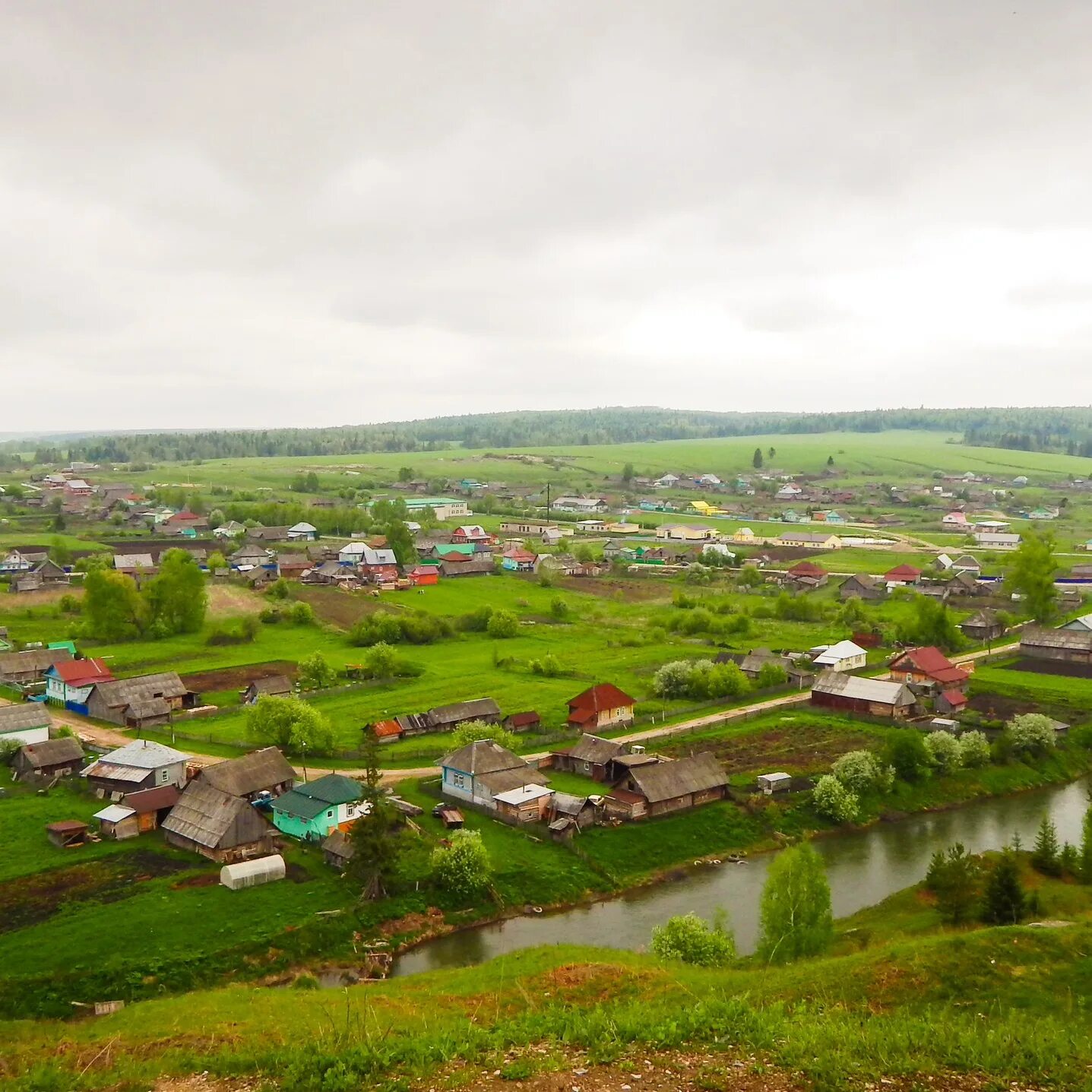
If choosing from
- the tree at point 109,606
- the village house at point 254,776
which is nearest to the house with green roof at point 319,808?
the village house at point 254,776

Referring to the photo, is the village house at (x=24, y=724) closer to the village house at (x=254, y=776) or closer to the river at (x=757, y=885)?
the village house at (x=254, y=776)

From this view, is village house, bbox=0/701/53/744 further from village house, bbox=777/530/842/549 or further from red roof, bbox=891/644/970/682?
village house, bbox=777/530/842/549

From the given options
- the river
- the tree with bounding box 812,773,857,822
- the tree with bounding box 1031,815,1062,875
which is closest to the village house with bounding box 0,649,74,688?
the river

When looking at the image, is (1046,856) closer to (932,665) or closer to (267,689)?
(932,665)

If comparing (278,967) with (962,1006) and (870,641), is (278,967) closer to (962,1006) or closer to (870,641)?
(962,1006)

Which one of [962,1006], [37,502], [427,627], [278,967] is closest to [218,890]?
[278,967]
